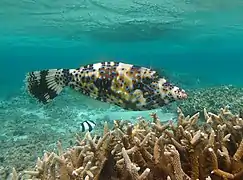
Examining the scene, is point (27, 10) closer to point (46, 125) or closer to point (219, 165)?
point (46, 125)

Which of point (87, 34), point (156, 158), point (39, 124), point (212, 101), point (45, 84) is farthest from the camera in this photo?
point (87, 34)

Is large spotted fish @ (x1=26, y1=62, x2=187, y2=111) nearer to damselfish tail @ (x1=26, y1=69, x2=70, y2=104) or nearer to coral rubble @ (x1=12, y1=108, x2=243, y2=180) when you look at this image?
damselfish tail @ (x1=26, y1=69, x2=70, y2=104)

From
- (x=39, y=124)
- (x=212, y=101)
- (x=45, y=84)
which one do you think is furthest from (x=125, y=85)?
(x=39, y=124)

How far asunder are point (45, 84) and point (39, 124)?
12.6m

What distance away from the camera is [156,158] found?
3369mm

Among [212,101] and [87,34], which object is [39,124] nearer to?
[212,101]

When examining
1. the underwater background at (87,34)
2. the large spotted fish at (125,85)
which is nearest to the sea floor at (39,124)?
the underwater background at (87,34)

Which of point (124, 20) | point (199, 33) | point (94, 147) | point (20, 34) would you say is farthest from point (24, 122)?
point (199, 33)

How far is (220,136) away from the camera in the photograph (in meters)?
3.45

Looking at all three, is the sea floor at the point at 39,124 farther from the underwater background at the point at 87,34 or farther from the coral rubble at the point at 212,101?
the coral rubble at the point at 212,101

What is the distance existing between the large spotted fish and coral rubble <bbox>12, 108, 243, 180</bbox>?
15.6 inches

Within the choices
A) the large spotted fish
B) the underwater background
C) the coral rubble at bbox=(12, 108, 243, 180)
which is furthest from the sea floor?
the large spotted fish

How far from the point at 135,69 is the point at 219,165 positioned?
53.2 inches

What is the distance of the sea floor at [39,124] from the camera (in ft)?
31.5
